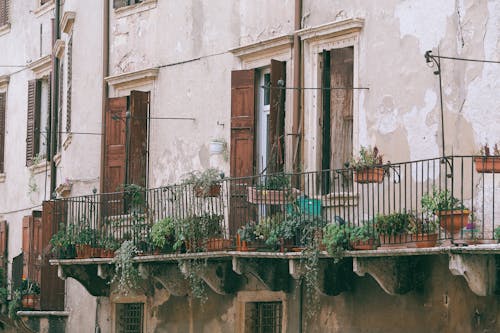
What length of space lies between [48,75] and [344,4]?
39.1ft

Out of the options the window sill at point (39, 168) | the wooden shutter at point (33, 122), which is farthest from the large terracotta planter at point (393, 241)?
the wooden shutter at point (33, 122)

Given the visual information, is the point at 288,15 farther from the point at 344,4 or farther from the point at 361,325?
the point at 361,325

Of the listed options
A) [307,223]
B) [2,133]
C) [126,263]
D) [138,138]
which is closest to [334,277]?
[307,223]

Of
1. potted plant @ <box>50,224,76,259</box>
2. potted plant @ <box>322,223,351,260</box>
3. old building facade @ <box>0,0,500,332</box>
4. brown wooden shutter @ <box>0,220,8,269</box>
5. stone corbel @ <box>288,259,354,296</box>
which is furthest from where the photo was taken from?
brown wooden shutter @ <box>0,220,8,269</box>

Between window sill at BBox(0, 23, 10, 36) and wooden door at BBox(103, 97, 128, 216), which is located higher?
window sill at BBox(0, 23, 10, 36)

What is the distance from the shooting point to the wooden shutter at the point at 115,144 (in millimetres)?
25969

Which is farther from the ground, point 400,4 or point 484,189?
point 400,4

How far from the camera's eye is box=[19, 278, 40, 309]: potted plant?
29.2 meters

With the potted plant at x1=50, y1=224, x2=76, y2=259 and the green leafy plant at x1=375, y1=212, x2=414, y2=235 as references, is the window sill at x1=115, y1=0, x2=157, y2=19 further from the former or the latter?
the green leafy plant at x1=375, y1=212, x2=414, y2=235

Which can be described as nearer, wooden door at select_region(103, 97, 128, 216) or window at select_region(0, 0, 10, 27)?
wooden door at select_region(103, 97, 128, 216)

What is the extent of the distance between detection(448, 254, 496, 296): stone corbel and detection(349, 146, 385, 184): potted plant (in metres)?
1.95

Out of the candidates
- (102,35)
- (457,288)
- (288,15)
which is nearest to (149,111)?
(102,35)

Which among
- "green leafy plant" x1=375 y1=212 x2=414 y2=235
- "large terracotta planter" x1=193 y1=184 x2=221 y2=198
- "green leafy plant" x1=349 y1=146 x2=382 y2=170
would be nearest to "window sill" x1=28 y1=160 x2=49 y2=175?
"large terracotta planter" x1=193 y1=184 x2=221 y2=198

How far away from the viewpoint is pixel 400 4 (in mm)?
19938
